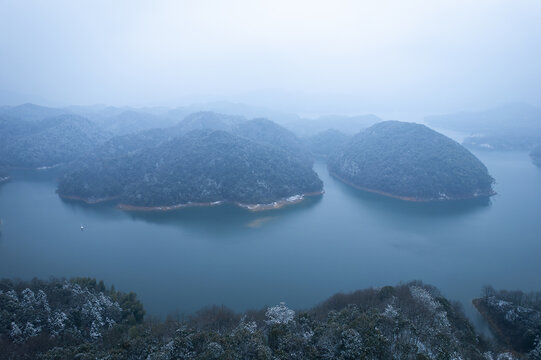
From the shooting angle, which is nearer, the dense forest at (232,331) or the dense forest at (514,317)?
the dense forest at (232,331)

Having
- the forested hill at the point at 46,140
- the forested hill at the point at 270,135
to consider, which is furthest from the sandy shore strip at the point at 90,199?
the forested hill at the point at 270,135

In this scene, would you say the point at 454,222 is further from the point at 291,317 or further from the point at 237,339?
the point at 237,339

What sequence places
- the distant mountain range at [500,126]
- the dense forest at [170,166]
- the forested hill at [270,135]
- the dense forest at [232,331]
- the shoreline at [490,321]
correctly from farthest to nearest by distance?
the distant mountain range at [500,126] → the forested hill at [270,135] → the dense forest at [170,166] → the shoreline at [490,321] → the dense forest at [232,331]

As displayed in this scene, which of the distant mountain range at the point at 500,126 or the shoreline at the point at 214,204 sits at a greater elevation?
the distant mountain range at the point at 500,126

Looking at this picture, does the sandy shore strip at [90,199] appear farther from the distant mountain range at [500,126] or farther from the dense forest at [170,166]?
the distant mountain range at [500,126]

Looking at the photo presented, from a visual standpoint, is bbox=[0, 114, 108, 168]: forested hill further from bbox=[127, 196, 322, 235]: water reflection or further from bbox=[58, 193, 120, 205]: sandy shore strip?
bbox=[127, 196, 322, 235]: water reflection

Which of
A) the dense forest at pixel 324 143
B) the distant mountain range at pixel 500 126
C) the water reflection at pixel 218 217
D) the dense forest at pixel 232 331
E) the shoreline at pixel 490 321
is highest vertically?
the distant mountain range at pixel 500 126

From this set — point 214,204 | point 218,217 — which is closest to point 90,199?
point 214,204

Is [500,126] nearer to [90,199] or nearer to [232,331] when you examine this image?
[90,199]

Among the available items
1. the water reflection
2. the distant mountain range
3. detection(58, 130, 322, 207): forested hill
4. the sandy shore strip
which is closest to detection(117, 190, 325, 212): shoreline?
detection(58, 130, 322, 207): forested hill
